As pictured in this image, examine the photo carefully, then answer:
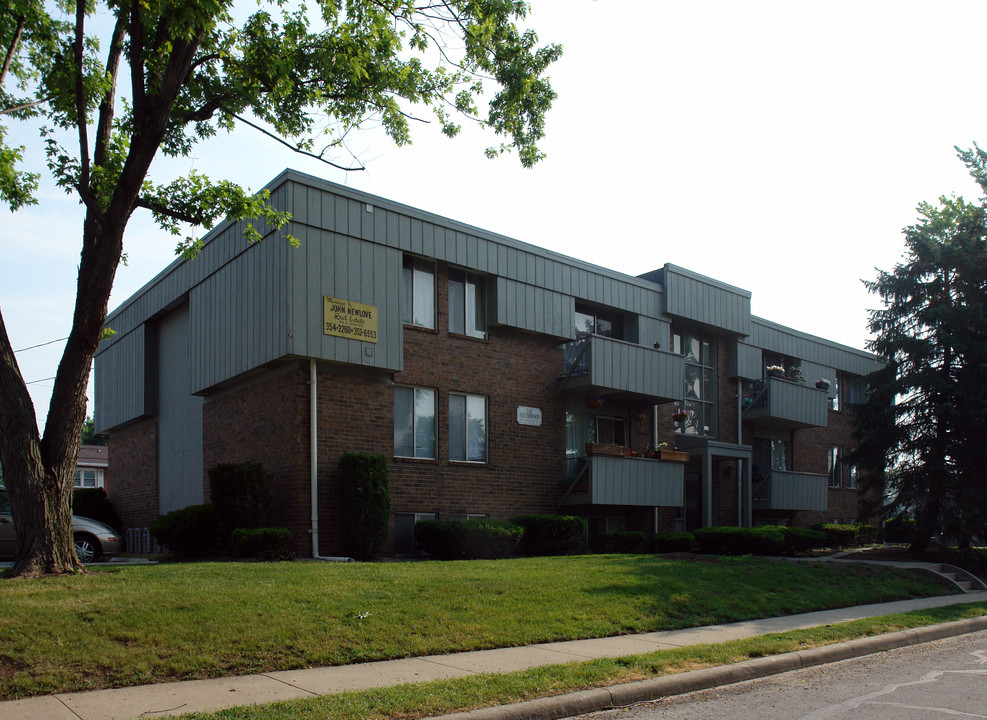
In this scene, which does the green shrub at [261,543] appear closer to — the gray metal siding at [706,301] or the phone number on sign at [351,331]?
Result: the phone number on sign at [351,331]

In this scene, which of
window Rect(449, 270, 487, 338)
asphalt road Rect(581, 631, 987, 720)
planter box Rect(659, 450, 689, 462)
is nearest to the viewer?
asphalt road Rect(581, 631, 987, 720)

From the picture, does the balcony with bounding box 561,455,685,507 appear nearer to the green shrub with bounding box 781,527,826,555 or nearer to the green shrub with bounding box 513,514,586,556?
the green shrub with bounding box 513,514,586,556

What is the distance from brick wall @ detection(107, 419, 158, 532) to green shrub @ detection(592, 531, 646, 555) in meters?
11.3

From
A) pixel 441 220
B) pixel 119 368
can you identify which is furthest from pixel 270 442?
pixel 119 368

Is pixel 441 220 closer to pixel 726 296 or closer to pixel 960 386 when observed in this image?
pixel 726 296

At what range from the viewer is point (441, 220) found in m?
18.5

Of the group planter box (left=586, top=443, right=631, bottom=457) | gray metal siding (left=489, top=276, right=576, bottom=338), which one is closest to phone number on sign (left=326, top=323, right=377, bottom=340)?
gray metal siding (left=489, top=276, right=576, bottom=338)

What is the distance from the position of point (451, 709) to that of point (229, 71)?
8726 millimetres

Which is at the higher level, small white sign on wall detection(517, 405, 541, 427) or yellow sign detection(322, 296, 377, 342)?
yellow sign detection(322, 296, 377, 342)

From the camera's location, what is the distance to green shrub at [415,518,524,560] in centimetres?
1633

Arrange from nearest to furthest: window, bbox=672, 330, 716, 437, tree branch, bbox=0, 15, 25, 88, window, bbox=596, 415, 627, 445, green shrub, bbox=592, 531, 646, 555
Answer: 1. tree branch, bbox=0, 15, 25, 88
2. green shrub, bbox=592, 531, 646, 555
3. window, bbox=596, 415, 627, 445
4. window, bbox=672, 330, 716, 437

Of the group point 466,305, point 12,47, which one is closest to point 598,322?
point 466,305

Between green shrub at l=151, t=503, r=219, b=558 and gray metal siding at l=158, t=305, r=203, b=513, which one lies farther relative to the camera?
gray metal siding at l=158, t=305, r=203, b=513

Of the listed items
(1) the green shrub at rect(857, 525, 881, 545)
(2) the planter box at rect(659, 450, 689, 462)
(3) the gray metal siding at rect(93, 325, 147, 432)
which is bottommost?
(1) the green shrub at rect(857, 525, 881, 545)
